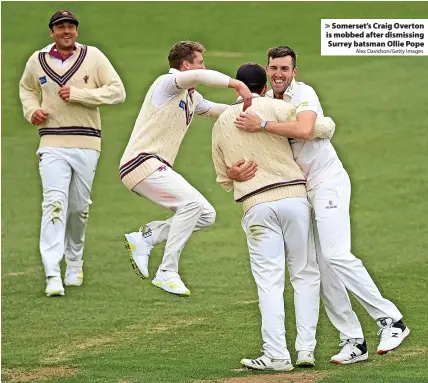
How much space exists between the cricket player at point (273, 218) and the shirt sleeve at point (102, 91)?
320 cm

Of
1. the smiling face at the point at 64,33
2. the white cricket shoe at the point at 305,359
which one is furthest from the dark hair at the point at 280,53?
the smiling face at the point at 64,33

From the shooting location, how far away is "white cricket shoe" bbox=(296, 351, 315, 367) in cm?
950

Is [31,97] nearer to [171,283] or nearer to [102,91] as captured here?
[102,91]

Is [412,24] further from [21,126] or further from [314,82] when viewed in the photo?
[21,126]

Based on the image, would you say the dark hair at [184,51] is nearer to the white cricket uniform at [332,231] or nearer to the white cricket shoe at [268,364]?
the white cricket uniform at [332,231]

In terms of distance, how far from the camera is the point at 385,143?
1997 centimetres

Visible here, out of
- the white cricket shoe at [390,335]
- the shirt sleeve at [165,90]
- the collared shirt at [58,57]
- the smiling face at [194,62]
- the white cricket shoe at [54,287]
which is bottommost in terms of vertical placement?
the white cricket shoe at [390,335]

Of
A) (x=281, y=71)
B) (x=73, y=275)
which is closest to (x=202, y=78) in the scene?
Result: (x=281, y=71)

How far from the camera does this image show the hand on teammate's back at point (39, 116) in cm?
1257

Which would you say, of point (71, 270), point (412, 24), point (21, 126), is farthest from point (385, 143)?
point (71, 270)

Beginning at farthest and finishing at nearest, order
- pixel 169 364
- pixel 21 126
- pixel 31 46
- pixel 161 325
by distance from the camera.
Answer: pixel 31 46, pixel 21 126, pixel 161 325, pixel 169 364

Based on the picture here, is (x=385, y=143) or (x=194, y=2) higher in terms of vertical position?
(x=194, y=2)

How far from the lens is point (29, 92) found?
507 inches

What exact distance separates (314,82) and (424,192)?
20.4ft
